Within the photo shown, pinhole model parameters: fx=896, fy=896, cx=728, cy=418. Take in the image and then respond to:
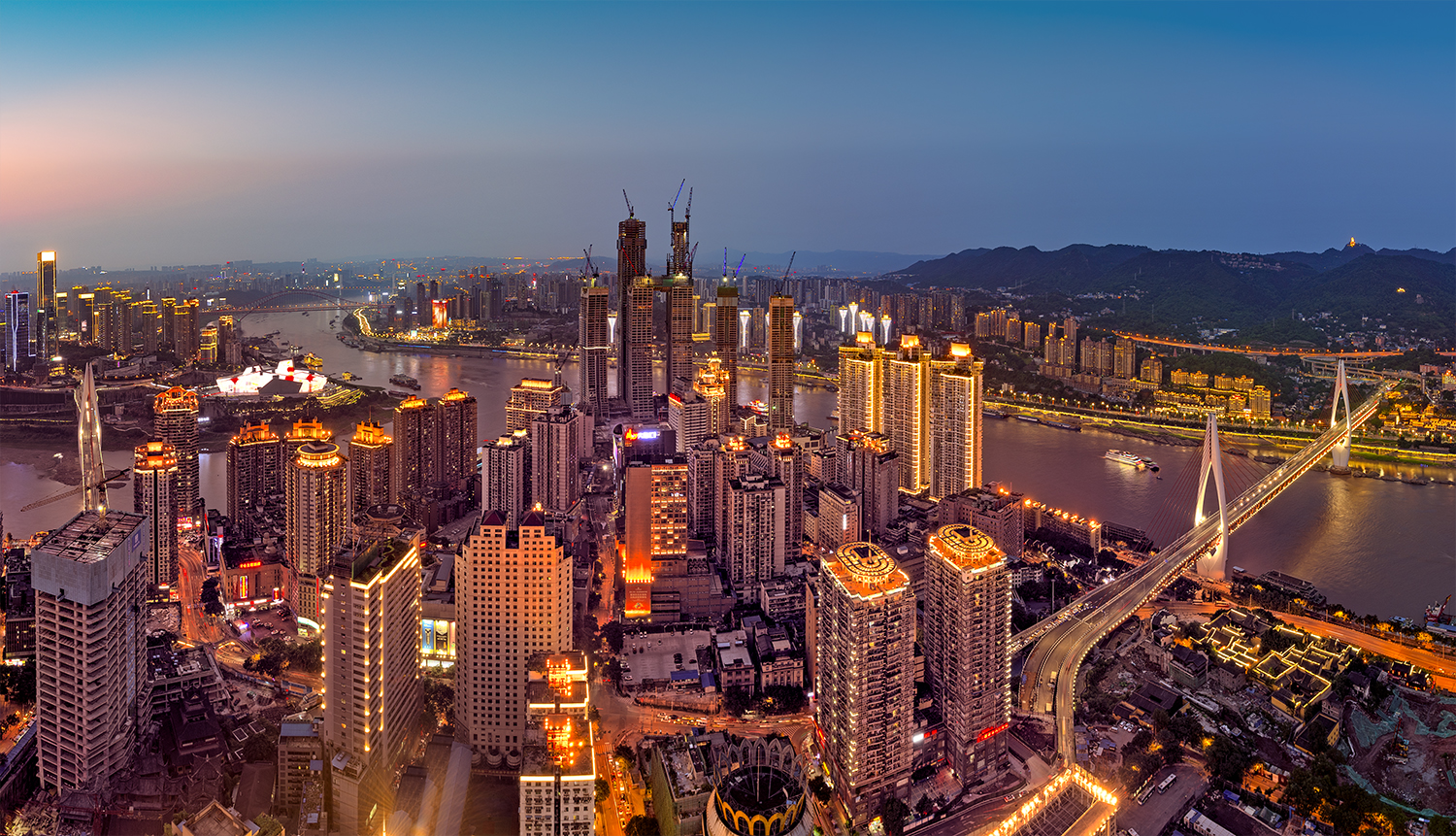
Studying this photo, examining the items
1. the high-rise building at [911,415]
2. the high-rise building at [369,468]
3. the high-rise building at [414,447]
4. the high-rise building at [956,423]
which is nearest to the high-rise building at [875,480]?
the high-rise building at [956,423]

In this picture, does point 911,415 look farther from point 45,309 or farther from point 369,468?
point 45,309

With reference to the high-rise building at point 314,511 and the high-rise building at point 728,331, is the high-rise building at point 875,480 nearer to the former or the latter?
the high-rise building at point 314,511

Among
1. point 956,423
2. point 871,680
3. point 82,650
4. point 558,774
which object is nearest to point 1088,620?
point 871,680

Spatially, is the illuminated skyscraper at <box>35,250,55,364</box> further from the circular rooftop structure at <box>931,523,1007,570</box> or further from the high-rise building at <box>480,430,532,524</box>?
the circular rooftop structure at <box>931,523,1007,570</box>

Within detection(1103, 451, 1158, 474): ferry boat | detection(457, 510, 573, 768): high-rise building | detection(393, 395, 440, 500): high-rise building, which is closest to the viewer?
detection(457, 510, 573, 768): high-rise building

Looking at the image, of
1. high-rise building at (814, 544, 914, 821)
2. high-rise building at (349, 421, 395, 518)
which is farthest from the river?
high-rise building at (814, 544, 914, 821)

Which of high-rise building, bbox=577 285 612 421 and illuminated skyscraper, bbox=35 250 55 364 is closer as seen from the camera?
illuminated skyscraper, bbox=35 250 55 364
